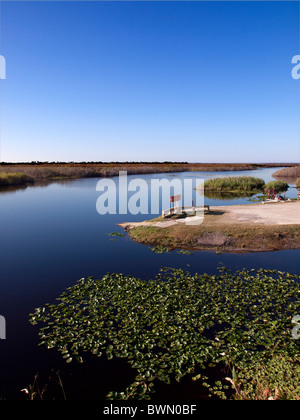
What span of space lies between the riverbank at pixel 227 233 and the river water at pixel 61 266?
997 mm

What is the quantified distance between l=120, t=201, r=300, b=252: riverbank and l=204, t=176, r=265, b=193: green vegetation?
86.2 feet

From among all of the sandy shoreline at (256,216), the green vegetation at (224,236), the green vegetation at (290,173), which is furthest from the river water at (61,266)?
the green vegetation at (290,173)

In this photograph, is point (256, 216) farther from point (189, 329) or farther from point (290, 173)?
point (290, 173)

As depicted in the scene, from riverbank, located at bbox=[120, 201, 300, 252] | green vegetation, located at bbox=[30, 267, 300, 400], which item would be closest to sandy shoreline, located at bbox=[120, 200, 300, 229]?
riverbank, located at bbox=[120, 201, 300, 252]

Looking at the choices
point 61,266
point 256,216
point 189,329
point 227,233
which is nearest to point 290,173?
point 256,216

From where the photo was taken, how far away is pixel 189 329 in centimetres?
938

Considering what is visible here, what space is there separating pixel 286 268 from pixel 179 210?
39.4 ft

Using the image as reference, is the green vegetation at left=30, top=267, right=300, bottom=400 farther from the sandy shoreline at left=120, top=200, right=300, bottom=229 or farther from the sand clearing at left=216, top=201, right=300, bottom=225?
the sand clearing at left=216, top=201, right=300, bottom=225

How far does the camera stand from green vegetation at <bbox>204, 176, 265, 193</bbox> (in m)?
49.3

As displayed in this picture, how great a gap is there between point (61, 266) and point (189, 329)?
29.3ft

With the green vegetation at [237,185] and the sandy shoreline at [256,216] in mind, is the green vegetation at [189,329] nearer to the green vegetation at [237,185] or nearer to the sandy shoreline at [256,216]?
the sandy shoreline at [256,216]

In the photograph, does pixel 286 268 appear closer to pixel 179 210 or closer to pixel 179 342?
pixel 179 342

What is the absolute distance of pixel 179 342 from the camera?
868 centimetres
